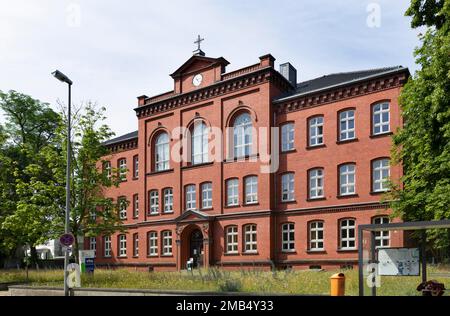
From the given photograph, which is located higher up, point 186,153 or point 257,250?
point 186,153

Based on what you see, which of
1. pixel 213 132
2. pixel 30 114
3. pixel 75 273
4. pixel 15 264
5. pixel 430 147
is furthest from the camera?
pixel 15 264

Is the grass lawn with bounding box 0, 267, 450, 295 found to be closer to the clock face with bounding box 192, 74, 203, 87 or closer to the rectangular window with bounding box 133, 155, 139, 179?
the clock face with bounding box 192, 74, 203, 87

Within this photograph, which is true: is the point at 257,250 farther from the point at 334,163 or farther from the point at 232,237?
the point at 334,163

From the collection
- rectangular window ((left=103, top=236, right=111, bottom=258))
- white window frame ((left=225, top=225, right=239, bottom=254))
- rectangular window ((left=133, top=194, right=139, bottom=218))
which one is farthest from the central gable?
rectangular window ((left=103, top=236, right=111, bottom=258))

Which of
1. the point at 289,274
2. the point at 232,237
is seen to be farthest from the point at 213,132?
the point at 289,274

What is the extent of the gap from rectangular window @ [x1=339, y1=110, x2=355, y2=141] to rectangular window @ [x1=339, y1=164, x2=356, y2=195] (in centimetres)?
179

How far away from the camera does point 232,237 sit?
111 ft

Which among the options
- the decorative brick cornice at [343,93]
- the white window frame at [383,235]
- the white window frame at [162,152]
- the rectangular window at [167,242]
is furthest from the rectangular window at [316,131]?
the rectangular window at [167,242]

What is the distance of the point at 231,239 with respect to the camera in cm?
3378

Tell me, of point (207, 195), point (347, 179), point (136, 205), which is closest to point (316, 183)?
point (347, 179)

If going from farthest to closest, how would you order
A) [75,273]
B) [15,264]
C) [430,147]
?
[15,264]
[430,147]
[75,273]

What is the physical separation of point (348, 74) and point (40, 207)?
69.5 feet

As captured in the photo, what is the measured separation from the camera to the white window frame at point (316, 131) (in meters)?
31.5

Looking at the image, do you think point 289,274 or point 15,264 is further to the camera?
point 15,264
